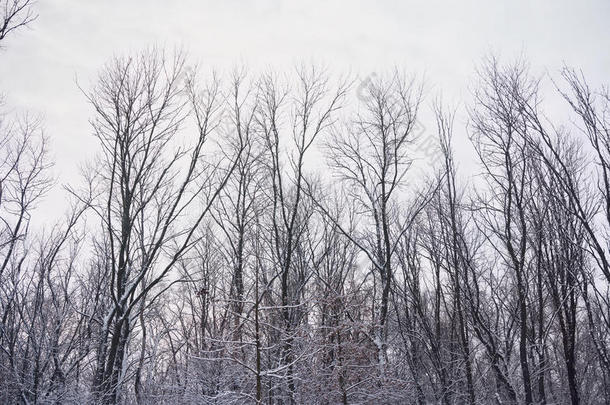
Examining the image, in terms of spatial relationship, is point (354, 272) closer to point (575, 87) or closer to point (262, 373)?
point (262, 373)

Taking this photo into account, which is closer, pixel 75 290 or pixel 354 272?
pixel 75 290

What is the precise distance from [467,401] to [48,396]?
41.0ft

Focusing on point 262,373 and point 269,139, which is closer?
point 262,373

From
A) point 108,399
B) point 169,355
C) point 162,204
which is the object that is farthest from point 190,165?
point 169,355

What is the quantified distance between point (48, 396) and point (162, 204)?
619cm

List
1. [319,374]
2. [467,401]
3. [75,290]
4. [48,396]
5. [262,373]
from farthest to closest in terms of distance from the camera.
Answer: [75,290] → [467,401] → [48,396] → [319,374] → [262,373]

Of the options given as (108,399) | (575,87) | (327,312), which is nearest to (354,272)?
(327,312)

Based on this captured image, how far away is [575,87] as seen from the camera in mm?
5254

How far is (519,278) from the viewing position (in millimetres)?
8961

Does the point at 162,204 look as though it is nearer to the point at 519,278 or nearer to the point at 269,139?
the point at 269,139

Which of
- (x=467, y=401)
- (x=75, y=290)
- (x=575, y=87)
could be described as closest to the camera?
(x=575, y=87)

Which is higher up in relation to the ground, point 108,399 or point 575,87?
point 575,87

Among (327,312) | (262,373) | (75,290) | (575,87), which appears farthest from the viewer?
(75,290)

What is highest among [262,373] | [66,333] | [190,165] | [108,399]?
[190,165]
